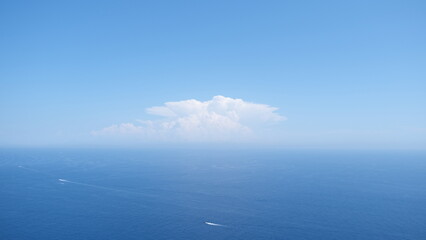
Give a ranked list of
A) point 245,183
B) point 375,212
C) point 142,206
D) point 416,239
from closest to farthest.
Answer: point 416,239 < point 375,212 < point 142,206 < point 245,183

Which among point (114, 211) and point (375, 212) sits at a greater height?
point (375, 212)

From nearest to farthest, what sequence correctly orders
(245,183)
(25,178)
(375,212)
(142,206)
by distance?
1. (375,212)
2. (142,206)
3. (245,183)
4. (25,178)

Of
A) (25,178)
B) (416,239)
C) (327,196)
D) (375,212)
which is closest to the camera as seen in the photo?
(416,239)

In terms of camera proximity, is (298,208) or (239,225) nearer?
(239,225)

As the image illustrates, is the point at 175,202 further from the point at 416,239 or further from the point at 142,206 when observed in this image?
the point at 416,239

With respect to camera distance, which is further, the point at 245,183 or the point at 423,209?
the point at 245,183

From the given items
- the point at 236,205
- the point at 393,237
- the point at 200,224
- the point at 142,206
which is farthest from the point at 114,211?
the point at 393,237

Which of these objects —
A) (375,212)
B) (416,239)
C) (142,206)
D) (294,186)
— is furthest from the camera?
(294,186)

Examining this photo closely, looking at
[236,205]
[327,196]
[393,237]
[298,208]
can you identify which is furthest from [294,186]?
[393,237]

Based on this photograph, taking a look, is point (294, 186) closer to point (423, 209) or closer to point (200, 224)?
point (423, 209)
